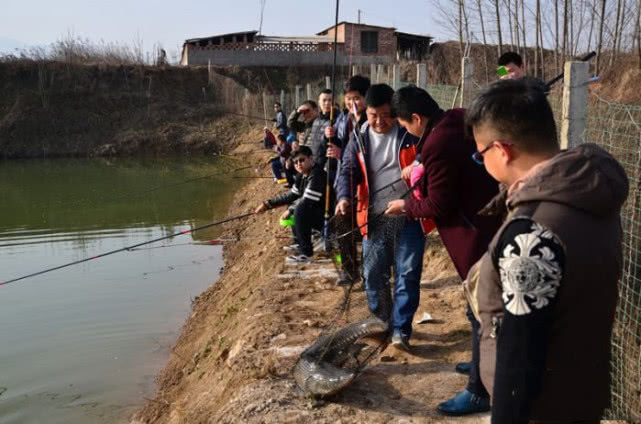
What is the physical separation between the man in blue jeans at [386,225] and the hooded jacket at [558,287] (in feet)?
7.73

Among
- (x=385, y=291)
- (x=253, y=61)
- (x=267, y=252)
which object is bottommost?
(x=267, y=252)

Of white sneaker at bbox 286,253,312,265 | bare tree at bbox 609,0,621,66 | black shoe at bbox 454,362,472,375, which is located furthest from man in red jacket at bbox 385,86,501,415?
bare tree at bbox 609,0,621,66

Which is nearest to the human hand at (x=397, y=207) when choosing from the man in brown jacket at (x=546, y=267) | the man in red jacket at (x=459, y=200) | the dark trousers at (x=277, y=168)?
the man in red jacket at (x=459, y=200)

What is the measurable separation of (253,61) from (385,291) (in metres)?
35.7

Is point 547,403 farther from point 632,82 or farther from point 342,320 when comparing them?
point 632,82

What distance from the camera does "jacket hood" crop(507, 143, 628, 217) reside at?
153 centimetres

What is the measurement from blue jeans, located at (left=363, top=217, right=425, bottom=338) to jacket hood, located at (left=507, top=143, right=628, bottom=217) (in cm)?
245

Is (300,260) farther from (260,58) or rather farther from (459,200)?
(260,58)

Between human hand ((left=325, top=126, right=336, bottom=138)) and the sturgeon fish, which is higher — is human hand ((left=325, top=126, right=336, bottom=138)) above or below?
above

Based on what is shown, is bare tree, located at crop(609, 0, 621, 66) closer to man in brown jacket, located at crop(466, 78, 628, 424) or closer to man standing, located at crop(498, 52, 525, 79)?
man standing, located at crop(498, 52, 525, 79)

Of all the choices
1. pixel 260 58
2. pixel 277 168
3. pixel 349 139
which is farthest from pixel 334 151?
pixel 260 58

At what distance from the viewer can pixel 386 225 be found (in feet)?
13.4

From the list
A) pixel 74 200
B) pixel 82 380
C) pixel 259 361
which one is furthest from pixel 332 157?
pixel 74 200

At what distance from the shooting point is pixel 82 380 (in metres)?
6.00
